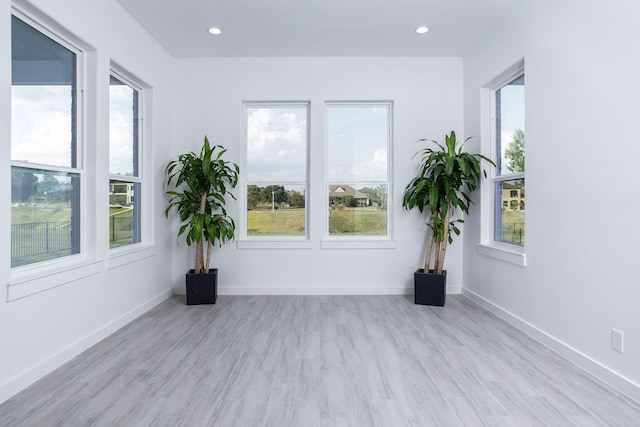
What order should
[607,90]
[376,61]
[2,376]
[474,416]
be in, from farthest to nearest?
[376,61] → [607,90] → [2,376] → [474,416]

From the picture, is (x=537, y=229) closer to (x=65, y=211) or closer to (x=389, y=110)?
(x=389, y=110)

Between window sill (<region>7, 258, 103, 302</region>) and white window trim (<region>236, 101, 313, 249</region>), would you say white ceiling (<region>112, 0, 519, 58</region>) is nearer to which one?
white window trim (<region>236, 101, 313, 249</region>)

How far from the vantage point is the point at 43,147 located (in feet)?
7.98

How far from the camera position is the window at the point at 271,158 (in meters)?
4.42

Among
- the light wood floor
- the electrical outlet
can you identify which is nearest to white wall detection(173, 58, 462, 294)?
the light wood floor

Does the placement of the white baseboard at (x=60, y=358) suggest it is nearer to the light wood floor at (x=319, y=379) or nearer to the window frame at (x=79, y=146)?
the light wood floor at (x=319, y=379)

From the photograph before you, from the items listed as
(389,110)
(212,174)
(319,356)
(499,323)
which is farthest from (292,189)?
(499,323)

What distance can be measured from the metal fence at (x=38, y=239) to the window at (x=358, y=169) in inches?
105

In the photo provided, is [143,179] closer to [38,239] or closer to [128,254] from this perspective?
[128,254]

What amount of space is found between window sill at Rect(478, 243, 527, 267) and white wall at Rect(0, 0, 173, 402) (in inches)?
136

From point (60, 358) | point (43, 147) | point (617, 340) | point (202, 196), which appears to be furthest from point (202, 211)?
point (617, 340)

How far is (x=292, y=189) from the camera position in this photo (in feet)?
14.5

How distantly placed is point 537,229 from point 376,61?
103 inches

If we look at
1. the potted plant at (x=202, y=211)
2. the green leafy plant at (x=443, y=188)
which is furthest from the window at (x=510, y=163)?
the potted plant at (x=202, y=211)
